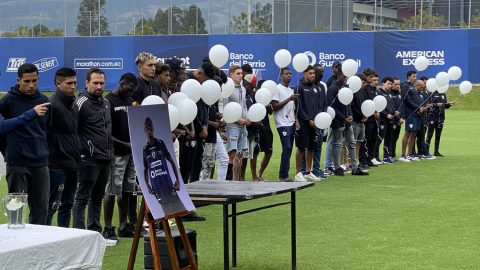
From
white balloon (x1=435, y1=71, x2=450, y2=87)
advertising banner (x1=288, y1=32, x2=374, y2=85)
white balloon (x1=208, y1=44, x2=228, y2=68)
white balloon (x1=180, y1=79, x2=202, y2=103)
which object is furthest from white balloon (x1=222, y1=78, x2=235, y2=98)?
advertising banner (x1=288, y1=32, x2=374, y2=85)

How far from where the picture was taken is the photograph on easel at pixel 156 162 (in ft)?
17.8

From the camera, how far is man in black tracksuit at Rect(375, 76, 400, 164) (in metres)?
16.4

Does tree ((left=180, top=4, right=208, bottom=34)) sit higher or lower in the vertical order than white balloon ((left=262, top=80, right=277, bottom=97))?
higher

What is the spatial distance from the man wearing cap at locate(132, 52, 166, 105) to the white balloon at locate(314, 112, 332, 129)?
5.16 meters

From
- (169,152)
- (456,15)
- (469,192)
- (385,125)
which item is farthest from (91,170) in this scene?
(456,15)

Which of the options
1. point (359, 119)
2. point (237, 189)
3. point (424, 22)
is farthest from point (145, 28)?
point (237, 189)

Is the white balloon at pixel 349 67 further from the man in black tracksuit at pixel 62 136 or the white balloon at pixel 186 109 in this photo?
the man in black tracksuit at pixel 62 136

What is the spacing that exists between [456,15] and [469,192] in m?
27.9

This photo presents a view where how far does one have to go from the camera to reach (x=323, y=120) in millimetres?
12938

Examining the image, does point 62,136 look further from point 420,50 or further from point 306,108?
point 420,50

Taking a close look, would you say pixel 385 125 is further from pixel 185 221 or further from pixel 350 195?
pixel 185 221

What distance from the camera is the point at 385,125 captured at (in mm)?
16516

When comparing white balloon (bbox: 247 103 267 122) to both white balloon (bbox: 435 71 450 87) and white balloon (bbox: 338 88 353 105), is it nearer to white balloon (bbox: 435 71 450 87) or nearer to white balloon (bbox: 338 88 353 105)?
white balloon (bbox: 338 88 353 105)

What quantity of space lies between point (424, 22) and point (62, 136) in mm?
33298
